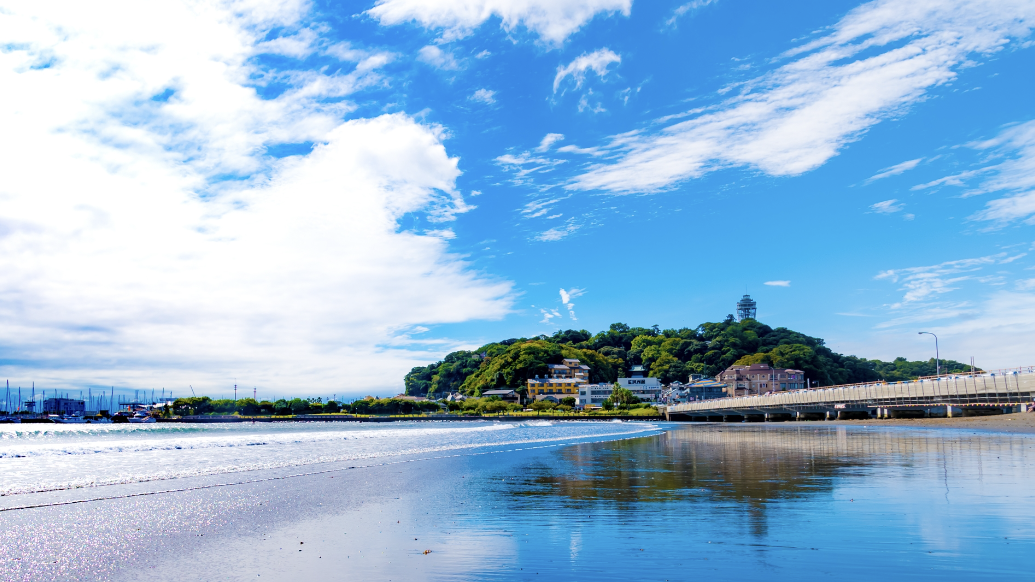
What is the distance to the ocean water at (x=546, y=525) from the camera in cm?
786

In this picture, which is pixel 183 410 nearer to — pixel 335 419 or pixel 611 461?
pixel 335 419

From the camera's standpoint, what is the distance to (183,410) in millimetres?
191500

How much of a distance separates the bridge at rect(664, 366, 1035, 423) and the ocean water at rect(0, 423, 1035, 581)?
127ft

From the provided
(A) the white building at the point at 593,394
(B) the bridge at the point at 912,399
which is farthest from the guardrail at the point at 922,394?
(A) the white building at the point at 593,394

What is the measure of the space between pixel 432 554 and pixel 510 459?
18201 millimetres

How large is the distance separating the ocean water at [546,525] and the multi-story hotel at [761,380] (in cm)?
16836

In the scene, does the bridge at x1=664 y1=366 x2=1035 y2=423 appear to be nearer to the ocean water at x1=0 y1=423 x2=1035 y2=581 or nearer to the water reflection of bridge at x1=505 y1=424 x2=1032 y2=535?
the water reflection of bridge at x1=505 y1=424 x2=1032 y2=535

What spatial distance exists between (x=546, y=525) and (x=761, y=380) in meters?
186

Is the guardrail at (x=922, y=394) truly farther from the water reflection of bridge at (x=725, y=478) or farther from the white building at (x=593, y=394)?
the white building at (x=593, y=394)

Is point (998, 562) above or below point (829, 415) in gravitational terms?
above

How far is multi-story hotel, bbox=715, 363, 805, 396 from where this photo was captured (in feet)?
587

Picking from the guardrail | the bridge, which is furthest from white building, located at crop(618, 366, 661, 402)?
the guardrail

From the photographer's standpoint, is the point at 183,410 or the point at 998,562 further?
the point at 183,410

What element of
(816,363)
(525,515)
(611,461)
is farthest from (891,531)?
(816,363)
